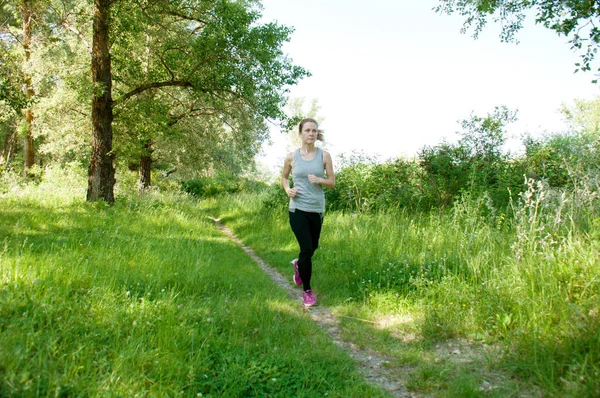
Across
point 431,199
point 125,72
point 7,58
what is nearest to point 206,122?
point 125,72

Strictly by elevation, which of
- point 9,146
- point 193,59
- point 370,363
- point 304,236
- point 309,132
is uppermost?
point 193,59

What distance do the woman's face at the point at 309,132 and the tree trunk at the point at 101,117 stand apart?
7693mm

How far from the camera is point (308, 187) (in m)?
5.29

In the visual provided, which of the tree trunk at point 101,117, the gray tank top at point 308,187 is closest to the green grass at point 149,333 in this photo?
the gray tank top at point 308,187

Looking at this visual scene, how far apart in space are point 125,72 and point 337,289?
35.7 feet

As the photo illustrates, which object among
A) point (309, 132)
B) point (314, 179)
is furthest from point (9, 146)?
point (314, 179)

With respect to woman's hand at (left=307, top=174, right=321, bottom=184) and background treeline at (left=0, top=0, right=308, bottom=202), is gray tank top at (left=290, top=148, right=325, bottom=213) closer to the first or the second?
woman's hand at (left=307, top=174, right=321, bottom=184)

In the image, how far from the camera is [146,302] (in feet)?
12.7

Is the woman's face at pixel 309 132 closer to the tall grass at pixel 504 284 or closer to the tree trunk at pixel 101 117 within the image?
the tall grass at pixel 504 284

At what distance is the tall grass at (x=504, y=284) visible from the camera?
9.50 ft

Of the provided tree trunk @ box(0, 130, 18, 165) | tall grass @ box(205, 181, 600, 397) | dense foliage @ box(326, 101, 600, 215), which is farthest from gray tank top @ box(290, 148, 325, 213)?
tree trunk @ box(0, 130, 18, 165)

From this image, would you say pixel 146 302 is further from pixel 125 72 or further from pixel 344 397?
pixel 125 72

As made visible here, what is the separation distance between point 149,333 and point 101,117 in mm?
9657

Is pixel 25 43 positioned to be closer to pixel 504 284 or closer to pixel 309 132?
pixel 309 132
